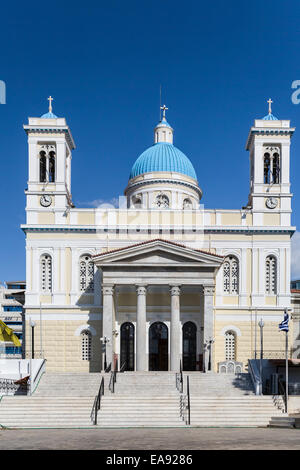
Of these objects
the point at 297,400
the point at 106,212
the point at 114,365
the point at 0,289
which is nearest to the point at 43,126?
the point at 106,212

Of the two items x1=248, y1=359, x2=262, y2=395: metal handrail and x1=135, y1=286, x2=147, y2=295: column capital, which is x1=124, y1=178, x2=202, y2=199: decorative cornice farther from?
x1=248, y1=359, x2=262, y2=395: metal handrail

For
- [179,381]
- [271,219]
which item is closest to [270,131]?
[271,219]

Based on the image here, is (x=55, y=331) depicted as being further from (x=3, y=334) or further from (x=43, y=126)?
(x=43, y=126)

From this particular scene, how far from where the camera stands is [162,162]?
47.8m

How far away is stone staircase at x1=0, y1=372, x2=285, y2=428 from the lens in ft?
85.5

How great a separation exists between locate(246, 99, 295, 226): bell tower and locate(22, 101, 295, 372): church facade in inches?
2.9

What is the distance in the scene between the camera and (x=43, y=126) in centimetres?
4025

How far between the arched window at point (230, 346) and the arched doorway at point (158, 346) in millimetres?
4334

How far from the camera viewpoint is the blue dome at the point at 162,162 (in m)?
47.7

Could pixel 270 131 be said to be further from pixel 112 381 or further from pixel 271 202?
pixel 112 381

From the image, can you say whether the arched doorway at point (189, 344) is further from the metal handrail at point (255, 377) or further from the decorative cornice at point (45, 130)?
the decorative cornice at point (45, 130)

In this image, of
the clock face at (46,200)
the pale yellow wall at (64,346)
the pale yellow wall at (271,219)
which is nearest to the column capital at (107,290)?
the pale yellow wall at (64,346)

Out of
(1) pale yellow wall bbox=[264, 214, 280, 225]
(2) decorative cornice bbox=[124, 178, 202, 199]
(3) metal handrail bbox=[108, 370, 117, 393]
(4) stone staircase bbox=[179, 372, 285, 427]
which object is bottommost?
(4) stone staircase bbox=[179, 372, 285, 427]

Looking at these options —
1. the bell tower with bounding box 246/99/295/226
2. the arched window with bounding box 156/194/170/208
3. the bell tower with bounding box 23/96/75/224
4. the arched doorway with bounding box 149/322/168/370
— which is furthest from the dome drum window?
the bell tower with bounding box 246/99/295/226
